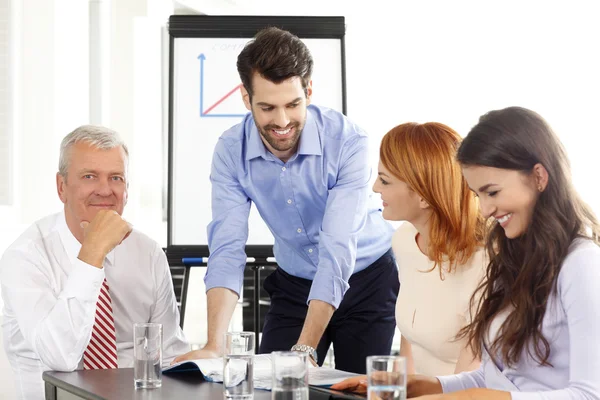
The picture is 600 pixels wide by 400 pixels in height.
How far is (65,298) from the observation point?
1.85 m

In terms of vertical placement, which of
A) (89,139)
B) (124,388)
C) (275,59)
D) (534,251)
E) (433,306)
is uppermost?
(275,59)

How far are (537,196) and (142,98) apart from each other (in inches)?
141

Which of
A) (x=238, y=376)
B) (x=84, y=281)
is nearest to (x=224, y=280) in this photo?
(x=84, y=281)

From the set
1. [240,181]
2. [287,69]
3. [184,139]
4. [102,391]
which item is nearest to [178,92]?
[184,139]

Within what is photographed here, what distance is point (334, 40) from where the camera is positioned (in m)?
3.32

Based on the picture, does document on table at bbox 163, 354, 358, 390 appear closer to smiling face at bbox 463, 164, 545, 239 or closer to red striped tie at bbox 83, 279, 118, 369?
red striped tie at bbox 83, 279, 118, 369

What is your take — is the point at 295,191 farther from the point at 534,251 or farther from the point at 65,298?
the point at 534,251

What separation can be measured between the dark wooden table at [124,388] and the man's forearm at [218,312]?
→ 0.24 metres

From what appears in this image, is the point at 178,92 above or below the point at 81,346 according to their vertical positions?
above

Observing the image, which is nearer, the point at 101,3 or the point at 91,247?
the point at 91,247

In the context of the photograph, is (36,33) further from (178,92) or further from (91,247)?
(91,247)

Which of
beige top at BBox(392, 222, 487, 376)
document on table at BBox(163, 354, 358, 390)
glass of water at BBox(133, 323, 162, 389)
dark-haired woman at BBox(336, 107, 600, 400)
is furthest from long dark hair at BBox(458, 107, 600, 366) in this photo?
glass of water at BBox(133, 323, 162, 389)

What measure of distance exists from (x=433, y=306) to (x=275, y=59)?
0.78 meters

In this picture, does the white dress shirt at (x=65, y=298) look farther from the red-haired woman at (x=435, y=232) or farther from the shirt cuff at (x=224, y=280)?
the red-haired woman at (x=435, y=232)
